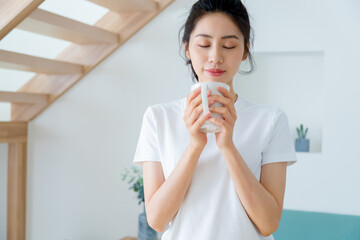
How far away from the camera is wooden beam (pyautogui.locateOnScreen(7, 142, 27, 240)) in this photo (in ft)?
9.91

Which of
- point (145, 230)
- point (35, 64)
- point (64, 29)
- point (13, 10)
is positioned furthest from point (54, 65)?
point (145, 230)

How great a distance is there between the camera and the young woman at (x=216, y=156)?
91 centimetres

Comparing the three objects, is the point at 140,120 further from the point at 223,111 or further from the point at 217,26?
the point at 223,111

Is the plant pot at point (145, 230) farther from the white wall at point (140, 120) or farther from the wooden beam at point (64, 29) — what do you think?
the wooden beam at point (64, 29)

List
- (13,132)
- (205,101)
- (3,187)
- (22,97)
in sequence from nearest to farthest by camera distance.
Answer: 1. (205,101)
2. (22,97)
3. (13,132)
4. (3,187)

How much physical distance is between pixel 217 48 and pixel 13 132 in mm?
2308

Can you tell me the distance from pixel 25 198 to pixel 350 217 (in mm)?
2123

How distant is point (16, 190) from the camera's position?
3.02 metres

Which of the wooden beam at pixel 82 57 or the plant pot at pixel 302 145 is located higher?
the wooden beam at pixel 82 57

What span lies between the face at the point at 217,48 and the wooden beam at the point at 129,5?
1.67 m

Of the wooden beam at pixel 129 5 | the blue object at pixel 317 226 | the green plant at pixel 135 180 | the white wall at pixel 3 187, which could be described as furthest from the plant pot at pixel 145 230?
the wooden beam at pixel 129 5

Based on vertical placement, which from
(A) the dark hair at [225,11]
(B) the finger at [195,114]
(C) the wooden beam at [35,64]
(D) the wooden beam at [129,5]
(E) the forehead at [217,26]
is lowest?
(B) the finger at [195,114]

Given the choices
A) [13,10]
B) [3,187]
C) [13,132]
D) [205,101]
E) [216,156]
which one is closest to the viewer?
[205,101]

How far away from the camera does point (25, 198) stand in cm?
310
